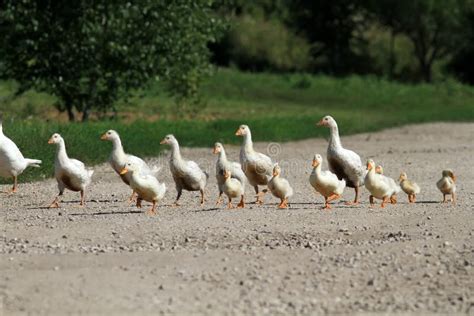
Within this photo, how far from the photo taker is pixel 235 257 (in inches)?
485

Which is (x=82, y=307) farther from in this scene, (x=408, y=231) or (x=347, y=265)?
(x=408, y=231)

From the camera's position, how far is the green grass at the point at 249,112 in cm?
2427

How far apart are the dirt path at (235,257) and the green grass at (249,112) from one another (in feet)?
18.4

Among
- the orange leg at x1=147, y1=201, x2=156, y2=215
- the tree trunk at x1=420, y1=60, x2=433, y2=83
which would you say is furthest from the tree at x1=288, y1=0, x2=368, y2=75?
the orange leg at x1=147, y1=201, x2=156, y2=215

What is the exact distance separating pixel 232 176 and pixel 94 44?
14982 millimetres

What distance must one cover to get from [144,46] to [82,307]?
2158 centimetres

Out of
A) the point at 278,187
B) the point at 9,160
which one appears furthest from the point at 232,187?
the point at 9,160

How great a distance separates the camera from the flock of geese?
16172 millimetres

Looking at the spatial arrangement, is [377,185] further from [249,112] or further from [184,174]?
[249,112]

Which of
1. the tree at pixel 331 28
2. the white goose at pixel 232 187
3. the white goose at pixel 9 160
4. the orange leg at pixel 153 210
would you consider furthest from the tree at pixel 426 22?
the orange leg at pixel 153 210

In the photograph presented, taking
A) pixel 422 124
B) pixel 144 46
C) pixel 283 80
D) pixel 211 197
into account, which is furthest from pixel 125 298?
pixel 283 80

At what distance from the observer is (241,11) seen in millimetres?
74688

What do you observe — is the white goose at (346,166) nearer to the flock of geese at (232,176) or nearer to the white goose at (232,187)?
the flock of geese at (232,176)

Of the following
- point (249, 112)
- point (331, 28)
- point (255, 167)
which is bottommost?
point (249, 112)
